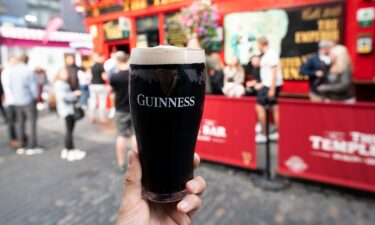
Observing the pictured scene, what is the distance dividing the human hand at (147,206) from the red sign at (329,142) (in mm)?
2745

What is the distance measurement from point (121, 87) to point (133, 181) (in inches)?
120

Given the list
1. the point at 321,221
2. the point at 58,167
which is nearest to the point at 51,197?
the point at 58,167

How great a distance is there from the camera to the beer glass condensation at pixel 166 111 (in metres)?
0.88

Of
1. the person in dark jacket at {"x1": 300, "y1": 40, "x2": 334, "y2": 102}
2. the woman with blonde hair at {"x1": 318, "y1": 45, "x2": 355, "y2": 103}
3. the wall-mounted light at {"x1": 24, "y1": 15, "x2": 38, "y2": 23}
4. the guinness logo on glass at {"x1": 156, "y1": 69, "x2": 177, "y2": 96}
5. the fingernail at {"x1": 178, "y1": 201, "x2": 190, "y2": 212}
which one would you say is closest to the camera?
the guinness logo on glass at {"x1": 156, "y1": 69, "x2": 177, "y2": 96}

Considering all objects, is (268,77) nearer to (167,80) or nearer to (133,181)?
(133,181)

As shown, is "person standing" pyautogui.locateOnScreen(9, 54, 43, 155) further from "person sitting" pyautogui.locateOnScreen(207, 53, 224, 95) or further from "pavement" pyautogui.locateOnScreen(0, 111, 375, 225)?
"person sitting" pyautogui.locateOnScreen(207, 53, 224, 95)

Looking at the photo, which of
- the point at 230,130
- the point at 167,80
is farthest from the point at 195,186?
the point at 230,130

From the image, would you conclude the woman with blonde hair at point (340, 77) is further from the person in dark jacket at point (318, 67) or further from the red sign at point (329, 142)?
the red sign at point (329, 142)

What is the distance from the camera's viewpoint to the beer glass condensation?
0.88m

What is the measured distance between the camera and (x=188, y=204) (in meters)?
1.04

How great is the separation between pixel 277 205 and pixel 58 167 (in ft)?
10.6

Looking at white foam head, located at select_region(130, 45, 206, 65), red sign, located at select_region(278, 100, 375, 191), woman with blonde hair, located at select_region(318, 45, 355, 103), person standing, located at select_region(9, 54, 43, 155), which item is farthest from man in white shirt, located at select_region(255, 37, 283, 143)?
person standing, located at select_region(9, 54, 43, 155)

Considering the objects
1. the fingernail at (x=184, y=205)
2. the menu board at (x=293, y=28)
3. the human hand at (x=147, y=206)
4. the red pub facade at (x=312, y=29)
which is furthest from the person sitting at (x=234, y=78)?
the fingernail at (x=184, y=205)

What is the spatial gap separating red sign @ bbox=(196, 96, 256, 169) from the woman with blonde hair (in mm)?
1419
